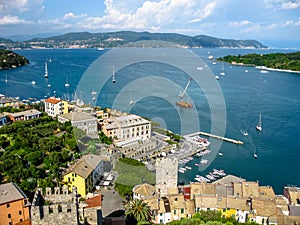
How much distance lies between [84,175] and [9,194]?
4206 millimetres

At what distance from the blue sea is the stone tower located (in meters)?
5.24

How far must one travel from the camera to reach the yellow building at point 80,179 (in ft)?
52.5

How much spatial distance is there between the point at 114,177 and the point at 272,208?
338 inches

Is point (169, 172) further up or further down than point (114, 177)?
further up

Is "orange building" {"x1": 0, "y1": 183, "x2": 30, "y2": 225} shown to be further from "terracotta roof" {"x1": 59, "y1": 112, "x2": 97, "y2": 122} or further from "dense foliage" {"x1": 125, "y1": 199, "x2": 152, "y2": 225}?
"terracotta roof" {"x1": 59, "y1": 112, "x2": 97, "y2": 122}

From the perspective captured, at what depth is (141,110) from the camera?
36.3m

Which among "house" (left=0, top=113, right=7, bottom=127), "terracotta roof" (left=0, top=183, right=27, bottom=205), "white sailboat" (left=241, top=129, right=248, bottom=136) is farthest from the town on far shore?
"white sailboat" (left=241, top=129, right=248, bottom=136)

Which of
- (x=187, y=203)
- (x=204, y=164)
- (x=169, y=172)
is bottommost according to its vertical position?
(x=204, y=164)

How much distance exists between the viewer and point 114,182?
56.8ft

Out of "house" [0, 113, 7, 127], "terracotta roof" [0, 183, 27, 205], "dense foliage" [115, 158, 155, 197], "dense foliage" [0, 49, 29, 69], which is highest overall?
"dense foliage" [0, 49, 29, 69]

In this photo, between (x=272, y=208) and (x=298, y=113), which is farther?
(x=298, y=113)

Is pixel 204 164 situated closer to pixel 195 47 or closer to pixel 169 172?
pixel 169 172

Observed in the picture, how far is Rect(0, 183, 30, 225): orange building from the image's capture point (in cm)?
1205

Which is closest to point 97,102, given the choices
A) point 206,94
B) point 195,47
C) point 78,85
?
point 78,85
